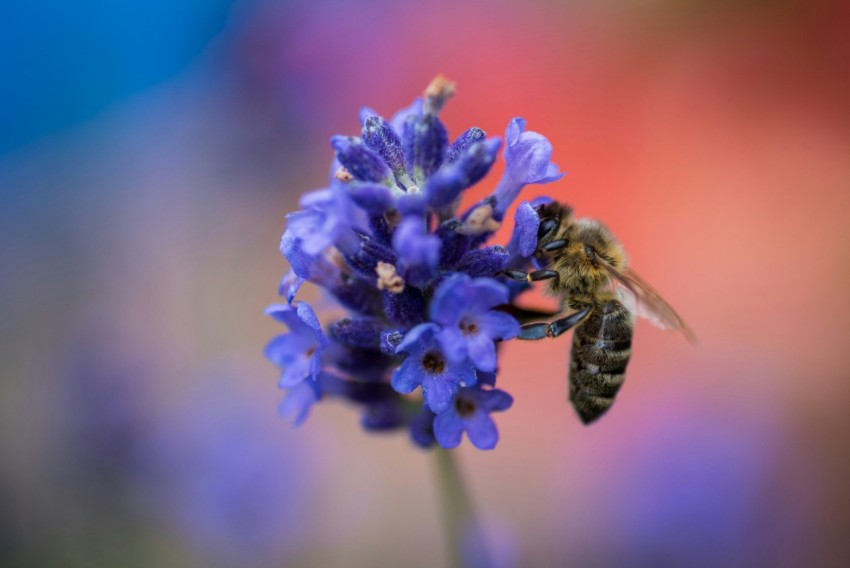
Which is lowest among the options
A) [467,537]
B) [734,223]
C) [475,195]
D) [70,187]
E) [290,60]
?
[467,537]

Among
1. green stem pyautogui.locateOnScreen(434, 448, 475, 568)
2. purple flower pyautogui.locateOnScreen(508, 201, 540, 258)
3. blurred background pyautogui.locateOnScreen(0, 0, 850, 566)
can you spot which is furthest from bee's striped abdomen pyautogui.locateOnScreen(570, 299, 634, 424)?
blurred background pyautogui.locateOnScreen(0, 0, 850, 566)

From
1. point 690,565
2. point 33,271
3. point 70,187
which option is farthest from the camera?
point 70,187

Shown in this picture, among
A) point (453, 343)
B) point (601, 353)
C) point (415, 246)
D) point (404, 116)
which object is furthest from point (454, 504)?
point (404, 116)

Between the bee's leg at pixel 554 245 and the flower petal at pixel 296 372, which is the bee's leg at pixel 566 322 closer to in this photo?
the bee's leg at pixel 554 245

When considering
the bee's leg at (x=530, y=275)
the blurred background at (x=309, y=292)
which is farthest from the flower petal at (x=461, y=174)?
the blurred background at (x=309, y=292)

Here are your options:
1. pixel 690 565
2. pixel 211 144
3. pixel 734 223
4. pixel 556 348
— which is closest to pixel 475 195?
pixel 556 348

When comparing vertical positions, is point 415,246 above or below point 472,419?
above

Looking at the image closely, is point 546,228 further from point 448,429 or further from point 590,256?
point 448,429

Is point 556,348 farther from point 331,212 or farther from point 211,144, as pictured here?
point 331,212
